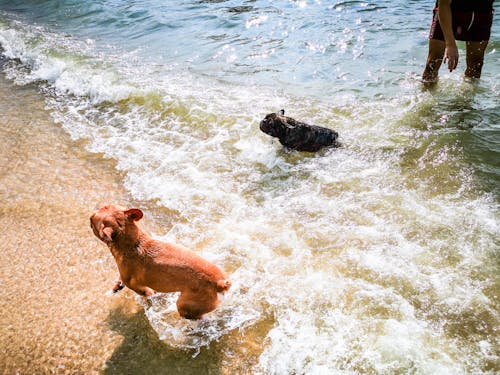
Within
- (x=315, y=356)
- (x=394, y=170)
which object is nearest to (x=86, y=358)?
(x=315, y=356)

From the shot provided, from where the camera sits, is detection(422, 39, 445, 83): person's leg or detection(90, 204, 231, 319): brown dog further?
detection(422, 39, 445, 83): person's leg

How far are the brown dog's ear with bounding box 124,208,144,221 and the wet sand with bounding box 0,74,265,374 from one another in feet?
3.06

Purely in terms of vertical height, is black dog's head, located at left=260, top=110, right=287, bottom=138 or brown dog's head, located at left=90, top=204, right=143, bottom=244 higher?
brown dog's head, located at left=90, top=204, right=143, bottom=244

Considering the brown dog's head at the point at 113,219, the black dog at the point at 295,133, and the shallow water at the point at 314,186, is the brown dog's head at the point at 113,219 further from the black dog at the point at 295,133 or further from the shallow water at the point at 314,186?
the black dog at the point at 295,133

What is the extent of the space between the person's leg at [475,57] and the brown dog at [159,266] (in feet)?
19.0

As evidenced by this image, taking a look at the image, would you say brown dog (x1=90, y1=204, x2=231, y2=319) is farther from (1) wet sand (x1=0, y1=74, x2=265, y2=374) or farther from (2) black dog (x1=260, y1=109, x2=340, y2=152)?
(2) black dog (x1=260, y1=109, x2=340, y2=152)

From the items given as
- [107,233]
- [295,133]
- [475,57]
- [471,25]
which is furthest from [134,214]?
[475,57]

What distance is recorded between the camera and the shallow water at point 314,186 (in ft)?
9.38

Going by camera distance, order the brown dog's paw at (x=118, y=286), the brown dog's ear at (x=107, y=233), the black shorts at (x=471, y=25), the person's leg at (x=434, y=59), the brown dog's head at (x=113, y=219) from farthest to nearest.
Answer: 1. the person's leg at (x=434, y=59)
2. the black shorts at (x=471, y=25)
3. the brown dog's paw at (x=118, y=286)
4. the brown dog's head at (x=113, y=219)
5. the brown dog's ear at (x=107, y=233)

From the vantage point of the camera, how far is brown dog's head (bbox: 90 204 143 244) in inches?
110

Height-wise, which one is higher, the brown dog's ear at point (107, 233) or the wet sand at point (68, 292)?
the brown dog's ear at point (107, 233)

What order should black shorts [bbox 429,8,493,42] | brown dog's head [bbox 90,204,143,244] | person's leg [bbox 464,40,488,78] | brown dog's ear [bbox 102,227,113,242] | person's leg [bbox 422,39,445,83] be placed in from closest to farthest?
brown dog's ear [bbox 102,227,113,242] → brown dog's head [bbox 90,204,143,244] → black shorts [bbox 429,8,493,42] → person's leg [bbox 464,40,488,78] → person's leg [bbox 422,39,445,83]

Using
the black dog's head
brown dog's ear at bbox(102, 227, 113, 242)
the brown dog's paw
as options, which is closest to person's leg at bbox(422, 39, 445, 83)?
the black dog's head

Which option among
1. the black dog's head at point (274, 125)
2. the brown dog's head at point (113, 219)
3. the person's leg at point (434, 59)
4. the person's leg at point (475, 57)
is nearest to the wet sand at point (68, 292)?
the brown dog's head at point (113, 219)
